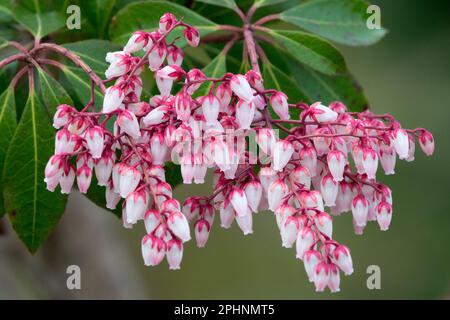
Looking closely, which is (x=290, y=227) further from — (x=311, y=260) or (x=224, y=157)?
(x=224, y=157)

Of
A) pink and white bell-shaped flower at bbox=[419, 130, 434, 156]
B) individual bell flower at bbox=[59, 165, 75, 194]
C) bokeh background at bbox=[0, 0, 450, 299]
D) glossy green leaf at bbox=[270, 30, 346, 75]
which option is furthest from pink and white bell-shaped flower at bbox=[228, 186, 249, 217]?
bokeh background at bbox=[0, 0, 450, 299]

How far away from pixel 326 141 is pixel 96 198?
0.56m

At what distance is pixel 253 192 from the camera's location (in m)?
1.59

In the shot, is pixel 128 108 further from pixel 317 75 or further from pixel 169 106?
pixel 317 75

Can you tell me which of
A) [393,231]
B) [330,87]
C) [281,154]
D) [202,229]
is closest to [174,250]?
[202,229]

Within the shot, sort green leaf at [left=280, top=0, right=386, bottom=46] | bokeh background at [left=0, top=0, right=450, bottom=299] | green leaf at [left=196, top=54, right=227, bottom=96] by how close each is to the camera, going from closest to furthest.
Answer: green leaf at [left=196, top=54, right=227, bottom=96] → green leaf at [left=280, top=0, right=386, bottom=46] → bokeh background at [left=0, top=0, right=450, bottom=299]

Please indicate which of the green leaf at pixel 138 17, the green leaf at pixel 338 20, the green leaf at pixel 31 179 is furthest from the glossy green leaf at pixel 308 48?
the green leaf at pixel 31 179

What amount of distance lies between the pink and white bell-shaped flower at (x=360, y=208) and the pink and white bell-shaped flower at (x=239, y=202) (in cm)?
24

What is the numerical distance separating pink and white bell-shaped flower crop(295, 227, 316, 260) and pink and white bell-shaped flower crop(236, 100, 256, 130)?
8.8 inches

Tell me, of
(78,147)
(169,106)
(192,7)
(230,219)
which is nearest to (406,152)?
(230,219)

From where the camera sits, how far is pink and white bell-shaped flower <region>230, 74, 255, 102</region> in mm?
1567

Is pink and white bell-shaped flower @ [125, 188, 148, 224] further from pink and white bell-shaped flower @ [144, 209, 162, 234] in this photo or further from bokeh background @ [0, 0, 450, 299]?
bokeh background @ [0, 0, 450, 299]

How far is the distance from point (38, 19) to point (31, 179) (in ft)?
1.36

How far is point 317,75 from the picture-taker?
227 cm
